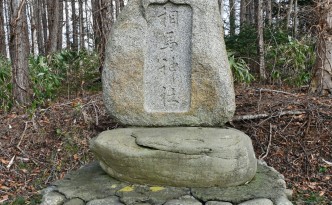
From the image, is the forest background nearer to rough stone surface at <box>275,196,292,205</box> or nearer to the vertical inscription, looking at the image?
the vertical inscription

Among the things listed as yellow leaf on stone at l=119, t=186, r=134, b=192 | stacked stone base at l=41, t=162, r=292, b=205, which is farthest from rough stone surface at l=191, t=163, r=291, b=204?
yellow leaf on stone at l=119, t=186, r=134, b=192

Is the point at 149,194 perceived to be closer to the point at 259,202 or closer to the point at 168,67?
the point at 259,202

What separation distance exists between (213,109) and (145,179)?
818 millimetres

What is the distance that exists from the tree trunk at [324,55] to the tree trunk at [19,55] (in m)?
4.67

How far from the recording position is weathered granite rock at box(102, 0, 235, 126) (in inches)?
125

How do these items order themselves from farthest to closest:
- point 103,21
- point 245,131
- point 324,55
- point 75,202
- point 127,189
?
point 103,21, point 324,55, point 245,131, point 127,189, point 75,202

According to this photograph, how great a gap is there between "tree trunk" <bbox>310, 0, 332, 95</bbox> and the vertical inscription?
3.39 metres

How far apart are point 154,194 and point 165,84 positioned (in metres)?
1.00

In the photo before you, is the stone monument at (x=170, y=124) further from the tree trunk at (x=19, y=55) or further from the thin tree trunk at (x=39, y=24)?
the thin tree trunk at (x=39, y=24)

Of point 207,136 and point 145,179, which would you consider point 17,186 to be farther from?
point 207,136

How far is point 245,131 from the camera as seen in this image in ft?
16.4

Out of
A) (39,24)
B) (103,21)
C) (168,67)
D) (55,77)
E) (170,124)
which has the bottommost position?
(170,124)

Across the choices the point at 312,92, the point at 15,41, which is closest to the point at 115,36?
the point at 15,41

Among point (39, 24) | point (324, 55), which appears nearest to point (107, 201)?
point (324, 55)
